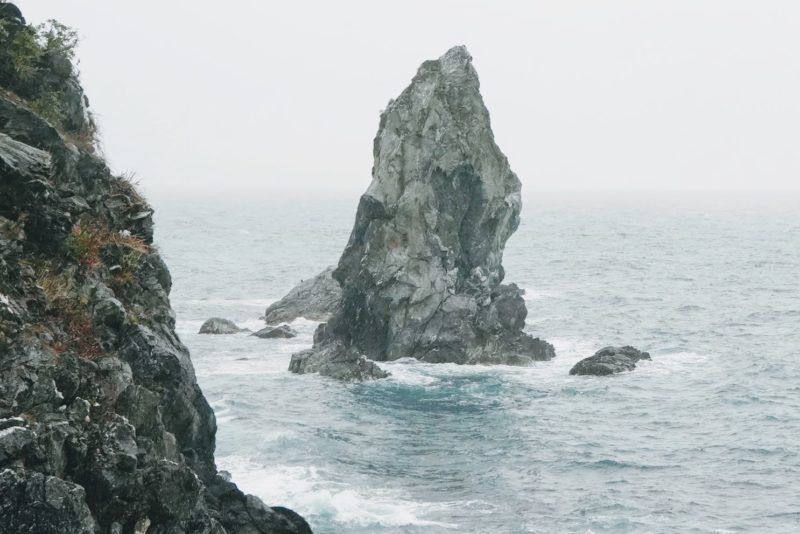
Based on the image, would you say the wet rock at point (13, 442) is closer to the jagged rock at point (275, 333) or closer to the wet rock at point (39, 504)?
the wet rock at point (39, 504)

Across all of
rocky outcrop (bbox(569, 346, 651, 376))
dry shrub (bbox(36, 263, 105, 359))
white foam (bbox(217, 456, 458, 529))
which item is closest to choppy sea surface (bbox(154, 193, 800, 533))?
white foam (bbox(217, 456, 458, 529))

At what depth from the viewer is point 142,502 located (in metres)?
18.8

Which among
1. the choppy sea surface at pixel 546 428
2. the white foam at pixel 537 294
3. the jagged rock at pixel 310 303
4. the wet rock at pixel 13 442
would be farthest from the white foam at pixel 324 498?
the white foam at pixel 537 294

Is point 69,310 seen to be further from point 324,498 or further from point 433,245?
point 433,245

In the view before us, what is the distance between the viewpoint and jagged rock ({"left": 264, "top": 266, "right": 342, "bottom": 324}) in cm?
8250

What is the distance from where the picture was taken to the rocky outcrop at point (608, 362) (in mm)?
63219

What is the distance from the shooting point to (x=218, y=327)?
76.4m

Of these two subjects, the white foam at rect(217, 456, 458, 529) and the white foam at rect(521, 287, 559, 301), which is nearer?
the white foam at rect(217, 456, 458, 529)

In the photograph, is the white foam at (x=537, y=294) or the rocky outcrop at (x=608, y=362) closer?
the rocky outcrop at (x=608, y=362)

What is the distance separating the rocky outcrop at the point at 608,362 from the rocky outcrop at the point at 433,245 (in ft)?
14.4

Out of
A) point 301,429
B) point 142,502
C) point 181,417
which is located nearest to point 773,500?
point 301,429

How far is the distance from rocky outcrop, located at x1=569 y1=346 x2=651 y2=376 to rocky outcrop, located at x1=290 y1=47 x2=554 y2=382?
438 centimetres

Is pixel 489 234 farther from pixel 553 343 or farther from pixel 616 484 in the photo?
pixel 616 484

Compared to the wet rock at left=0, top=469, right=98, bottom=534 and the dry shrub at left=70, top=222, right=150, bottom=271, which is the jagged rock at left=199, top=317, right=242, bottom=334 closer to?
the dry shrub at left=70, top=222, right=150, bottom=271
